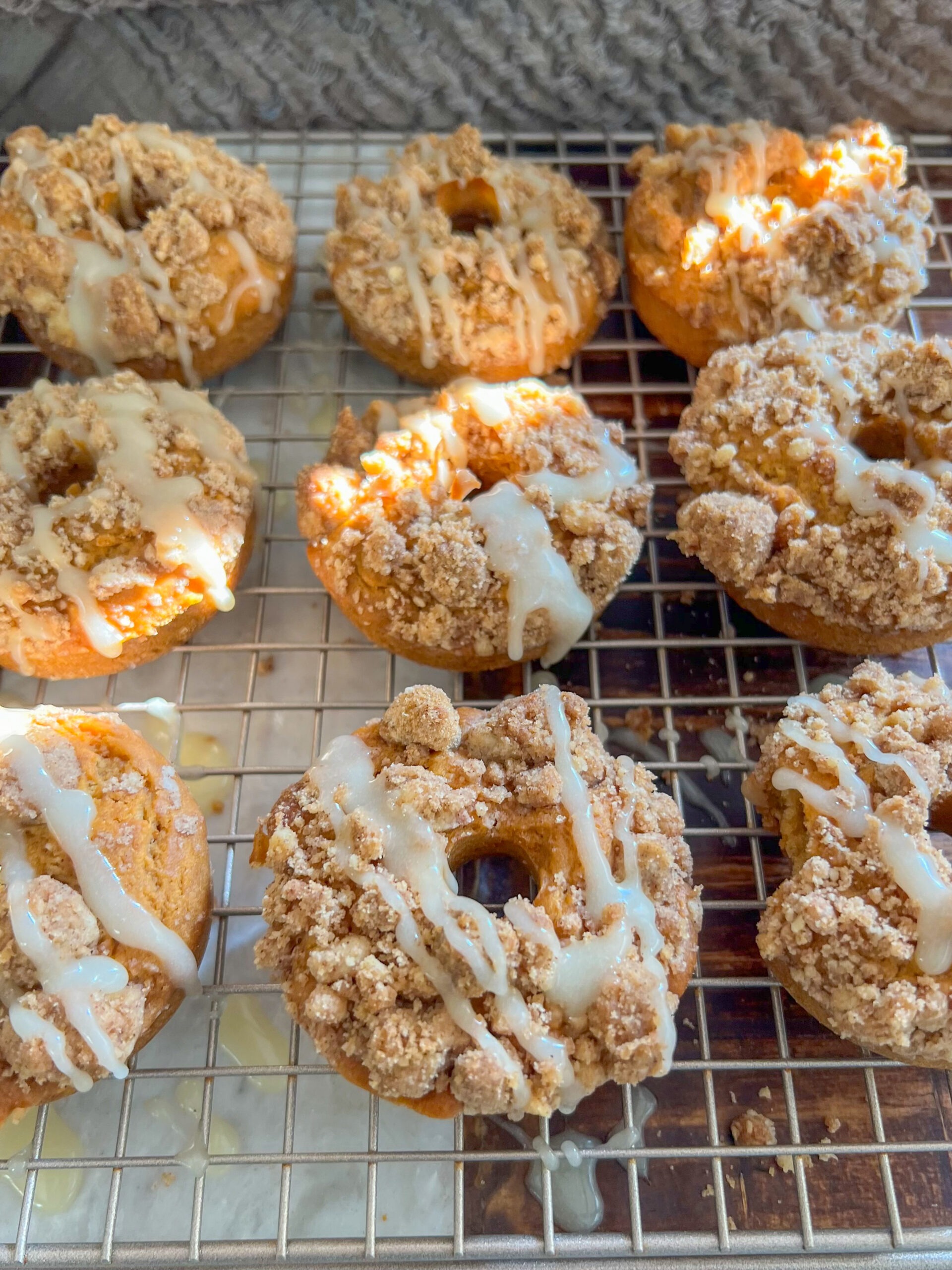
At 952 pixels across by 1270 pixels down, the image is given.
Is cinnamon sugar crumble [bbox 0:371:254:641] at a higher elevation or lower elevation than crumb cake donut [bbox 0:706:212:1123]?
higher

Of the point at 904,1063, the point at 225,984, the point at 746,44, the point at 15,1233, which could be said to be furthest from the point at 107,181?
the point at 904,1063

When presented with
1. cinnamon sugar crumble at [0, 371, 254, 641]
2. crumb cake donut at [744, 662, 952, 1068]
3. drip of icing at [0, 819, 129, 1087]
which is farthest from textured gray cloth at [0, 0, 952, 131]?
drip of icing at [0, 819, 129, 1087]

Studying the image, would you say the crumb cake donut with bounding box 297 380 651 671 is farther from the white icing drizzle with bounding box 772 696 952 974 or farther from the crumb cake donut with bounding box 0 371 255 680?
the white icing drizzle with bounding box 772 696 952 974

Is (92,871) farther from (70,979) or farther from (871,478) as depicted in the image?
(871,478)

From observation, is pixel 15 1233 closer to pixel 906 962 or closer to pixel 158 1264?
pixel 158 1264

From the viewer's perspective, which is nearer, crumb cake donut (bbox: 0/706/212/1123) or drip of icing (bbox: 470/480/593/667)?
crumb cake donut (bbox: 0/706/212/1123)

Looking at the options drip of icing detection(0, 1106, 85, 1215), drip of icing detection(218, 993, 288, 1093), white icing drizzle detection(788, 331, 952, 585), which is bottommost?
drip of icing detection(0, 1106, 85, 1215)

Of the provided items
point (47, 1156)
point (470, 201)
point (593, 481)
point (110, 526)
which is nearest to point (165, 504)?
point (110, 526)

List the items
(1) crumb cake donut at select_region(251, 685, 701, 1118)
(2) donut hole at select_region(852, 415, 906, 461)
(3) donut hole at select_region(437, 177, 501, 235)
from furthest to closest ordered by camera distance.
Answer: (3) donut hole at select_region(437, 177, 501, 235), (2) donut hole at select_region(852, 415, 906, 461), (1) crumb cake donut at select_region(251, 685, 701, 1118)
